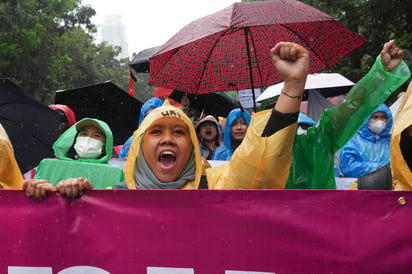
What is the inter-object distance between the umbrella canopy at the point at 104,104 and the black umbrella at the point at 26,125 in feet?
6.86

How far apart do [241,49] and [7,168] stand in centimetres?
208

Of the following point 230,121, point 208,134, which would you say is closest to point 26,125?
point 208,134

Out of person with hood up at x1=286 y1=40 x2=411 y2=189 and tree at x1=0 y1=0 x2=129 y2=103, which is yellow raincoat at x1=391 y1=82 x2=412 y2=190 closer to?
person with hood up at x1=286 y1=40 x2=411 y2=189

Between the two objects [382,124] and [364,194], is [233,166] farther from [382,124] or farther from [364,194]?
[382,124]

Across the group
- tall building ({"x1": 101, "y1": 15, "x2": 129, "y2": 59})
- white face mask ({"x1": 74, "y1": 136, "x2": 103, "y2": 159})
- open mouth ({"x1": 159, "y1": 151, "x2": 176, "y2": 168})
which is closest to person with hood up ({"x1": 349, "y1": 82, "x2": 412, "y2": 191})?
open mouth ({"x1": 159, "y1": 151, "x2": 176, "y2": 168})

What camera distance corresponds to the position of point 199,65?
171 inches

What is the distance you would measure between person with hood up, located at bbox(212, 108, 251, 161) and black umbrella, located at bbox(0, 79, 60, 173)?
1678 mm

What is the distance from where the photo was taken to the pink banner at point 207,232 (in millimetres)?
1939

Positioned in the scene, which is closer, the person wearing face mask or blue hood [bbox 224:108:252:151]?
the person wearing face mask

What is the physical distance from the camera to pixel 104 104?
6945mm

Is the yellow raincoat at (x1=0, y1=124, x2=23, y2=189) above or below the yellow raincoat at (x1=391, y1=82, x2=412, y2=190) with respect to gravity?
below

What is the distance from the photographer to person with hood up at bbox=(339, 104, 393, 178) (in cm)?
462

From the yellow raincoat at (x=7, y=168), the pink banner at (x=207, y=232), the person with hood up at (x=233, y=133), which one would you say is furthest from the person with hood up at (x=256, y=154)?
the person with hood up at (x=233, y=133)

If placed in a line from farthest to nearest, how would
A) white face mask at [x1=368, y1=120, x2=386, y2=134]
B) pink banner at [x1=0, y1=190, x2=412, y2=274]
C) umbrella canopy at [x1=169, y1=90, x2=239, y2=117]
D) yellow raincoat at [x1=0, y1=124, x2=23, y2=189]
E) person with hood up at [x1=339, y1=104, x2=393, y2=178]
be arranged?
umbrella canopy at [x1=169, y1=90, x2=239, y2=117]
white face mask at [x1=368, y1=120, x2=386, y2=134]
person with hood up at [x1=339, y1=104, x2=393, y2=178]
yellow raincoat at [x1=0, y1=124, x2=23, y2=189]
pink banner at [x1=0, y1=190, x2=412, y2=274]
